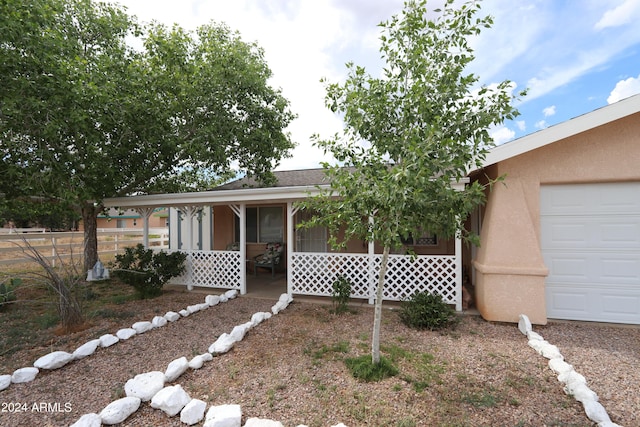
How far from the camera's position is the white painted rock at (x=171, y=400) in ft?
9.31

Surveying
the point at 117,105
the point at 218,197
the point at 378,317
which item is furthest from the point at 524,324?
the point at 117,105

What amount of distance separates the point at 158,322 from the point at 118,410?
261 cm

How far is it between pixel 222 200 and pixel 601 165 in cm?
725

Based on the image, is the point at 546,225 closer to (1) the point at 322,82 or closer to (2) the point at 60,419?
(1) the point at 322,82

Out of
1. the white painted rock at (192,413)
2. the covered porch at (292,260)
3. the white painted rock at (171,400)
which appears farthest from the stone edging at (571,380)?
the white painted rock at (171,400)

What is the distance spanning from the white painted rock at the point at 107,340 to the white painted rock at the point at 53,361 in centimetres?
49

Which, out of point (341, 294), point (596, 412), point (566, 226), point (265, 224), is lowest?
point (596, 412)

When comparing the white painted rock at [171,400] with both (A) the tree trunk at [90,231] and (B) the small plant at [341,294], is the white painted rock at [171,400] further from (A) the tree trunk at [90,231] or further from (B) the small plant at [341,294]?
(A) the tree trunk at [90,231]

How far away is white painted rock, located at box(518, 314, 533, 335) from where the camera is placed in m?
4.64

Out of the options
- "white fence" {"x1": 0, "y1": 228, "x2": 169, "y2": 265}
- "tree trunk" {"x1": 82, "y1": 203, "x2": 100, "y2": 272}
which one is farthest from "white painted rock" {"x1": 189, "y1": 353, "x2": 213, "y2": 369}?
"tree trunk" {"x1": 82, "y1": 203, "x2": 100, "y2": 272}

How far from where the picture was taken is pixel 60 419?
9.29 feet

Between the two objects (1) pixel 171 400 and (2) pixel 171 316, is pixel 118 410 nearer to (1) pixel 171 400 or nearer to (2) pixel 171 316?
(1) pixel 171 400

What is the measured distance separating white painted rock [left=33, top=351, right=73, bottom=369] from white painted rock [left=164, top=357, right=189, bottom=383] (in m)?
1.56

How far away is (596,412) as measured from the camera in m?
2.65
